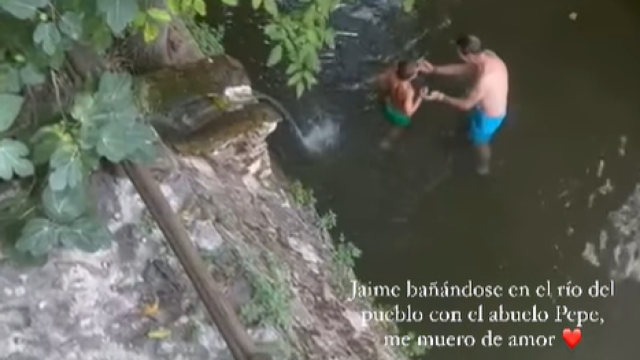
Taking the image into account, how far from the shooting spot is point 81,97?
1460mm

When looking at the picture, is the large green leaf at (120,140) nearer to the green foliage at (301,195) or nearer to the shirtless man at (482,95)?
the green foliage at (301,195)

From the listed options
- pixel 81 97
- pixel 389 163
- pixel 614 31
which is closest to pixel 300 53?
pixel 81 97

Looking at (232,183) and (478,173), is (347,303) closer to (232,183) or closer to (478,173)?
(232,183)

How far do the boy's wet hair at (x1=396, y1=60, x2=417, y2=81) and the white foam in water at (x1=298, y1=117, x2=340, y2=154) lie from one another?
301 mm

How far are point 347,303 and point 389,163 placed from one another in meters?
0.61

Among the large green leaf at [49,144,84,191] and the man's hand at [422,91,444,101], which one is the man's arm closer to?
the man's hand at [422,91,444,101]

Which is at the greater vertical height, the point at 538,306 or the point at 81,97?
the point at 81,97

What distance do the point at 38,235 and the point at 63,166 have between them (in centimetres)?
15

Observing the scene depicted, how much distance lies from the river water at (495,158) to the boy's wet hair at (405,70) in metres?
0.08

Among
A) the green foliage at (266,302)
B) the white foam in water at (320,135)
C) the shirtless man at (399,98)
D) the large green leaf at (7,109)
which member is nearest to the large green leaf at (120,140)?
the large green leaf at (7,109)

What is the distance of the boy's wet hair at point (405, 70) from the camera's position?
3.12 m

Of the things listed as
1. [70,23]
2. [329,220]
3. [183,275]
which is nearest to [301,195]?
[329,220]

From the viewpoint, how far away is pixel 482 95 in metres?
3.06

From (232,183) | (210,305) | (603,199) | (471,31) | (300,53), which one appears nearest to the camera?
(210,305)
